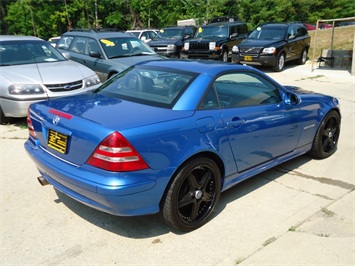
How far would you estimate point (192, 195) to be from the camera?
311 cm

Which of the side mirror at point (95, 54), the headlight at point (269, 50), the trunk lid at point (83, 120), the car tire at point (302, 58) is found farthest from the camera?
the car tire at point (302, 58)

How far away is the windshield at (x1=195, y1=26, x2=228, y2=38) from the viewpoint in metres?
15.2

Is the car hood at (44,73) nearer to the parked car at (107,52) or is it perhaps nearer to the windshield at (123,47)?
the parked car at (107,52)

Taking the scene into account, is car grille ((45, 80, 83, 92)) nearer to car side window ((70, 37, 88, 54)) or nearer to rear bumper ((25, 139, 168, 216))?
car side window ((70, 37, 88, 54))

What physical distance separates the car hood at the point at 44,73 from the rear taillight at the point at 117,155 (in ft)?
13.4

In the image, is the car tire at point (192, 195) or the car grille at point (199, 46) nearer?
the car tire at point (192, 195)

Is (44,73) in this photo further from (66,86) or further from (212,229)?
(212,229)

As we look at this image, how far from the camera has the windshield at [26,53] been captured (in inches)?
271

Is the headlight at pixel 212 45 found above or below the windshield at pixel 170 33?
below

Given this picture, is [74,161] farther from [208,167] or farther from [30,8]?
[30,8]

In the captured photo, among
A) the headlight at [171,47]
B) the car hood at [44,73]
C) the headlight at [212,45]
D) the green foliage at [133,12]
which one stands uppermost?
the green foliage at [133,12]

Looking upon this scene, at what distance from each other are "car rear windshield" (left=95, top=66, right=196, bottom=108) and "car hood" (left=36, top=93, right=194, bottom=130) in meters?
→ 0.14

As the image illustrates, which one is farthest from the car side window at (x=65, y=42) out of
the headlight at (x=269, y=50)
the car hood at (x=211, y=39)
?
the headlight at (x=269, y=50)

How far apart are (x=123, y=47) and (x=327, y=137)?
5846mm
